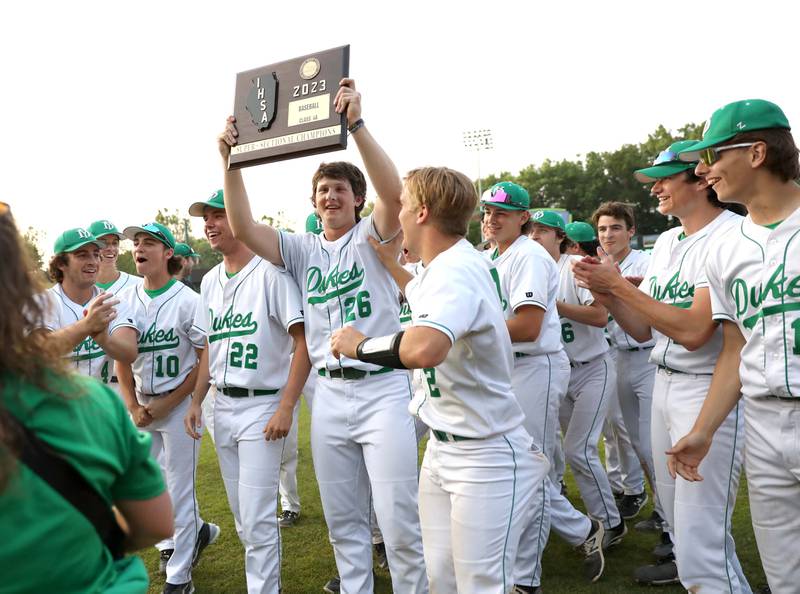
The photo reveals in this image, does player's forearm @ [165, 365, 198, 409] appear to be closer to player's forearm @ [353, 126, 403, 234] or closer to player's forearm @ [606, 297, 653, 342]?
player's forearm @ [353, 126, 403, 234]

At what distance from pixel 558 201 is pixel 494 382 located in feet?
207

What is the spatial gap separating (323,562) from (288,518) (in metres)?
1.19

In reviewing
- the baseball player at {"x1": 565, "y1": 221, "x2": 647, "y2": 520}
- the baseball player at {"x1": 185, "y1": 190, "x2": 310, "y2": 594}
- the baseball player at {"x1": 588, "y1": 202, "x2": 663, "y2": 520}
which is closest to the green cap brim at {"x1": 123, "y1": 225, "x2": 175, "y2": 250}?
the baseball player at {"x1": 185, "y1": 190, "x2": 310, "y2": 594}

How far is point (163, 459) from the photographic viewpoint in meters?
5.73

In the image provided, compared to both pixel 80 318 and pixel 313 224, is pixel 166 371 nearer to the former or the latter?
pixel 80 318

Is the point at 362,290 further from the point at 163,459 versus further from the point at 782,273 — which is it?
the point at 163,459

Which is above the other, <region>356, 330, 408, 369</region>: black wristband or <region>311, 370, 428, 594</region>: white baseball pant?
<region>356, 330, 408, 369</region>: black wristband

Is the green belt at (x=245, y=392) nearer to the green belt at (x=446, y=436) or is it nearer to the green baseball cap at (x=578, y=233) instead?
the green belt at (x=446, y=436)

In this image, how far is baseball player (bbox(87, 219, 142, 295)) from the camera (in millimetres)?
6035

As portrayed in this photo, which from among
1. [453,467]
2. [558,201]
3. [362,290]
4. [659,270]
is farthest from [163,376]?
[558,201]

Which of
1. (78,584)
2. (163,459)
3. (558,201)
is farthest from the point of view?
(558,201)

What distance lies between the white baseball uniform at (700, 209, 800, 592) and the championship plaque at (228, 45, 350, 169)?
1989 mm

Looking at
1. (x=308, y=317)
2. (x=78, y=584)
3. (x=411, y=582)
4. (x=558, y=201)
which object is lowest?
(x=411, y=582)

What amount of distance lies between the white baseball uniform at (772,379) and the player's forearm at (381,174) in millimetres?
1737
